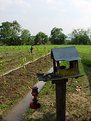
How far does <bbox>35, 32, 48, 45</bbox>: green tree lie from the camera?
58.5m

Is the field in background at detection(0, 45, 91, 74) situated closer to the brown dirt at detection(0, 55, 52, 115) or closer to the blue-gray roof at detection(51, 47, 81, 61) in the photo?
the brown dirt at detection(0, 55, 52, 115)

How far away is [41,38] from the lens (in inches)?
2341

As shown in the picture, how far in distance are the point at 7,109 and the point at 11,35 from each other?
54895 millimetres

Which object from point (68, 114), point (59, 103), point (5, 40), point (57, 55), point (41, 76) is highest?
point (5, 40)

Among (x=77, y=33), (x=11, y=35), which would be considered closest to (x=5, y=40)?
(x=11, y=35)

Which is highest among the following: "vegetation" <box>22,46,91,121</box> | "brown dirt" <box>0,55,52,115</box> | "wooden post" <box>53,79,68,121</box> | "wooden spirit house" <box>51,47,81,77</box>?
"wooden spirit house" <box>51,47,81,77</box>

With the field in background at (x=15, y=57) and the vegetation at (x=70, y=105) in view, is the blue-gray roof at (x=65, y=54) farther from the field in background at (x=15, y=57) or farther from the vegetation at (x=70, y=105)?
the field in background at (x=15, y=57)

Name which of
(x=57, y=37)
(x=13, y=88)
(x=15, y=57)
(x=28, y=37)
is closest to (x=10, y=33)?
(x=28, y=37)

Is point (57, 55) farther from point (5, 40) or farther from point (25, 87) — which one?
point (5, 40)

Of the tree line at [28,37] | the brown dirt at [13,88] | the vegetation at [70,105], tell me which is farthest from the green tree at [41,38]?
the vegetation at [70,105]

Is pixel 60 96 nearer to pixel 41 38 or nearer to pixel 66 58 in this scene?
pixel 66 58

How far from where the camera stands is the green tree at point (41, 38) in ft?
192

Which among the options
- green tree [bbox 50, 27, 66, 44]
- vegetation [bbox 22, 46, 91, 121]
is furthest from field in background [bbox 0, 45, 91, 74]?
green tree [bbox 50, 27, 66, 44]

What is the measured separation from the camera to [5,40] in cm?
5334
